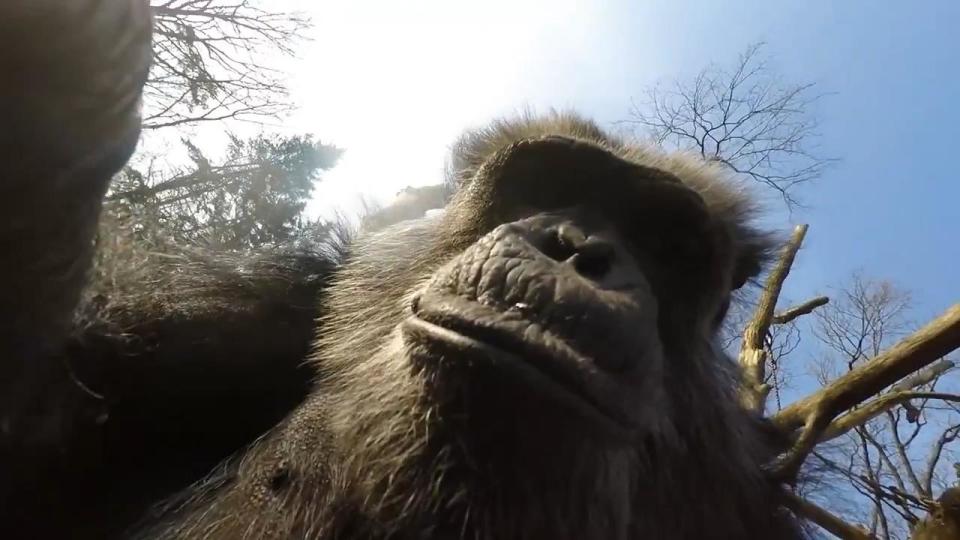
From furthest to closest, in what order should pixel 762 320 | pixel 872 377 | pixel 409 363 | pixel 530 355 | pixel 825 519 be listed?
pixel 762 320 < pixel 872 377 < pixel 825 519 < pixel 409 363 < pixel 530 355

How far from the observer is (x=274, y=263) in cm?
253

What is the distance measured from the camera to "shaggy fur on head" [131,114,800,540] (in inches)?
58.1

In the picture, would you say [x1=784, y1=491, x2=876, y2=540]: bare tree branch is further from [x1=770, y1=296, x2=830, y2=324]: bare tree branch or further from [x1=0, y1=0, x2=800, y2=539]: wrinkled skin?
[x1=770, y1=296, x2=830, y2=324]: bare tree branch

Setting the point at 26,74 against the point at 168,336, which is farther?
the point at 168,336

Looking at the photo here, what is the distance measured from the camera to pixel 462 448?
4.80 feet

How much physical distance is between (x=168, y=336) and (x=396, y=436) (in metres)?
0.90

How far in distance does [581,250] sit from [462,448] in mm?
454

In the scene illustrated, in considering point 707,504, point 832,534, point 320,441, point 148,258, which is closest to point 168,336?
point 148,258

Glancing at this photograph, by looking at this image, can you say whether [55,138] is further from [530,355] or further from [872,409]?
[872,409]

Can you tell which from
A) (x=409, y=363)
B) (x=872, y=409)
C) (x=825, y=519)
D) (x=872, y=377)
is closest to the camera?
(x=409, y=363)

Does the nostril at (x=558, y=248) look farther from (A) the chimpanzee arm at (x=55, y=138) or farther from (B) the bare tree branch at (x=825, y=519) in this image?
(B) the bare tree branch at (x=825, y=519)

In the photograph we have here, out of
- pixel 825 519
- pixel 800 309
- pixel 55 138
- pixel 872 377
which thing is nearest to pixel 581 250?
pixel 55 138

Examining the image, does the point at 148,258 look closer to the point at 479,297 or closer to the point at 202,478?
the point at 202,478

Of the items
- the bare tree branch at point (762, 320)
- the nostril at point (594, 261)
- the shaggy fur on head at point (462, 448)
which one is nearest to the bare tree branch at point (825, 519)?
the shaggy fur on head at point (462, 448)
